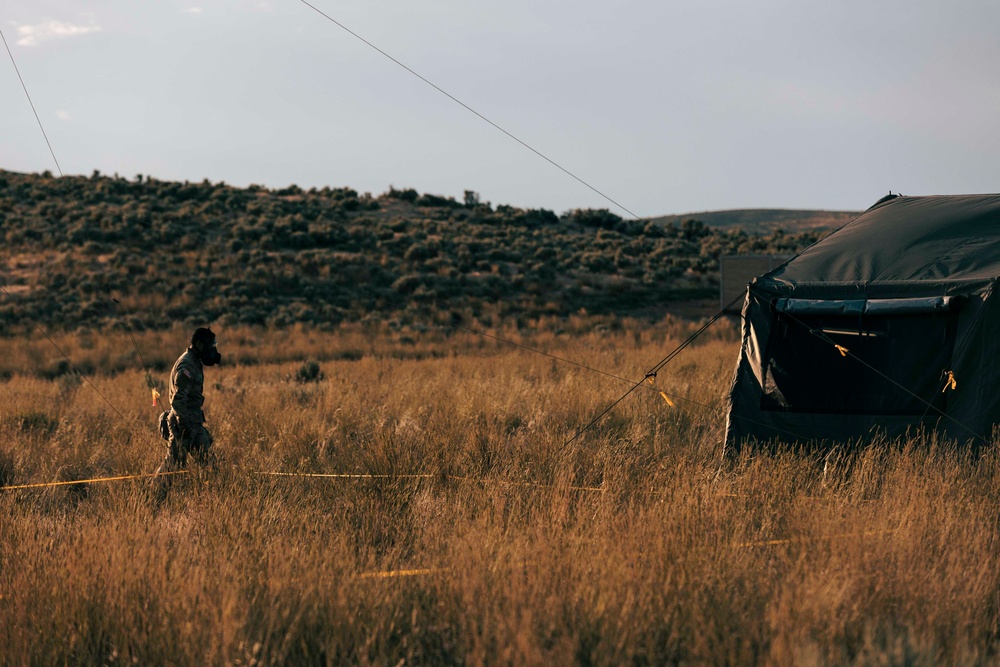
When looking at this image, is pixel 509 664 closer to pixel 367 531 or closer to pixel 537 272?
pixel 367 531

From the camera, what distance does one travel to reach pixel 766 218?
101 meters

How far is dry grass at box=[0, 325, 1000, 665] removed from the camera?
14.4ft

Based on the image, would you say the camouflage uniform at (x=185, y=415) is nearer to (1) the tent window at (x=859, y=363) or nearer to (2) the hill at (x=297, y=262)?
(1) the tent window at (x=859, y=363)

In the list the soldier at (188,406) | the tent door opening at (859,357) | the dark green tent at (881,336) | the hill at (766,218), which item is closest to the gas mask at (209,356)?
the soldier at (188,406)

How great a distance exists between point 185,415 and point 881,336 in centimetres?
692

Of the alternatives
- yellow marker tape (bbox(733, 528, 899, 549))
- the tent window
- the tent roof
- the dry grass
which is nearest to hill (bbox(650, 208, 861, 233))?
the tent roof

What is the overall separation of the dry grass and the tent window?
694 millimetres

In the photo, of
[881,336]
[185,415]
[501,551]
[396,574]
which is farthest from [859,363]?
[185,415]

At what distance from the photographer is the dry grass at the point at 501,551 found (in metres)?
4.40

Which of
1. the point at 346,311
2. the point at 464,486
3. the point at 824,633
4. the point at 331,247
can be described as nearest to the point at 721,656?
the point at 824,633

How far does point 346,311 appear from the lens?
3334 centimetres

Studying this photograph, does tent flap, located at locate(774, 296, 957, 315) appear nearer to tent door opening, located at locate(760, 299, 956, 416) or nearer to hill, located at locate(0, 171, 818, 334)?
tent door opening, located at locate(760, 299, 956, 416)

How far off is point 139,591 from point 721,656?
320 centimetres

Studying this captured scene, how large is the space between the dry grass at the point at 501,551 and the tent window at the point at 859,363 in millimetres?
694
